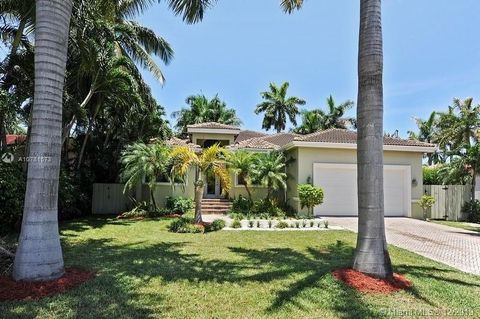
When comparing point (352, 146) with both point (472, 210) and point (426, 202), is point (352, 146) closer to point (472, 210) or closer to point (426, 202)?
point (426, 202)

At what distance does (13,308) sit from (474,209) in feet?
67.6

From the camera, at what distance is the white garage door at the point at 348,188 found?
1758 centimetres

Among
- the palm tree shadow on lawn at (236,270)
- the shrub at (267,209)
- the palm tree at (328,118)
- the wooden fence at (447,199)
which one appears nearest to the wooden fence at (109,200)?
the shrub at (267,209)

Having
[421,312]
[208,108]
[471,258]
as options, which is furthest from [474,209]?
[208,108]

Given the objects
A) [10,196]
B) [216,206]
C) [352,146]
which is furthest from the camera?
[216,206]

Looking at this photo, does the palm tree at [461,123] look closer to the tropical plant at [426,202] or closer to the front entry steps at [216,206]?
the tropical plant at [426,202]

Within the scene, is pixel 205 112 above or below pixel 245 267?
above

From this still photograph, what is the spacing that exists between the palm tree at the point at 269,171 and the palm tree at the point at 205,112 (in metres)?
16.3

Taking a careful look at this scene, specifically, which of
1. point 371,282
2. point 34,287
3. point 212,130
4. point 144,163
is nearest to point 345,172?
point 212,130

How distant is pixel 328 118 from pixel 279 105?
568cm

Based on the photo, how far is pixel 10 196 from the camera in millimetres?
10711

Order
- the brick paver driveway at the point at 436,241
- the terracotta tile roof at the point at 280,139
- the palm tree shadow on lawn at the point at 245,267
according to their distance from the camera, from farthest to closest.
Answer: the terracotta tile roof at the point at 280,139 < the brick paver driveway at the point at 436,241 < the palm tree shadow on lawn at the point at 245,267

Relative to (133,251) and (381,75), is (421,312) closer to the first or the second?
(381,75)

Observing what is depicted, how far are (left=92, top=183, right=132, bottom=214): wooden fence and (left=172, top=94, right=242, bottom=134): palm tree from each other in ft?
48.8
